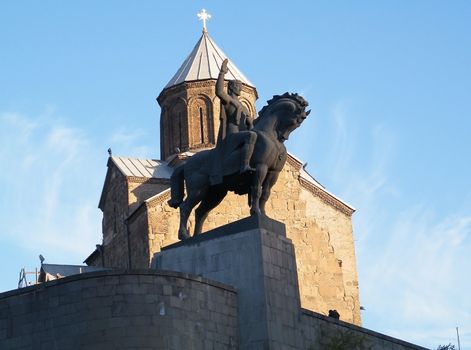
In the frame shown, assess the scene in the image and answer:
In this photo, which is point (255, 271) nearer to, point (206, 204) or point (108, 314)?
point (206, 204)

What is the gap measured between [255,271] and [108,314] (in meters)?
2.99

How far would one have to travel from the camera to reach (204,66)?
42.2m

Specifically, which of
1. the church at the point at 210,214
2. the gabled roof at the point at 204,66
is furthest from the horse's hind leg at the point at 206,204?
the gabled roof at the point at 204,66

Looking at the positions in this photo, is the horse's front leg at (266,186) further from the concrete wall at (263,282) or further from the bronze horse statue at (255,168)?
the concrete wall at (263,282)

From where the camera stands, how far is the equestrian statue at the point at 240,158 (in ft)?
64.3

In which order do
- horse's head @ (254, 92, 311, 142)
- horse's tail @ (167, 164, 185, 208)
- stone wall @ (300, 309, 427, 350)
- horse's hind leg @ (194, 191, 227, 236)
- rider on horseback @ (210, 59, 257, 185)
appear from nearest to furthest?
stone wall @ (300, 309, 427, 350) → rider on horseback @ (210, 59, 257, 185) → horse's head @ (254, 92, 311, 142) → horse's hind leg @ (194, 191, 227, 236) → horse's tail @ (167, 164, 185, 208)

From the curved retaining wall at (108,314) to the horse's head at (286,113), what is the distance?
392cm

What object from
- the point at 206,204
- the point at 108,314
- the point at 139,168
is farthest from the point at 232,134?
the point at 139,168

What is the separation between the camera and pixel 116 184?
40188 mm

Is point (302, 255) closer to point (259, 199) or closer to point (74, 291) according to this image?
point (259, 199)

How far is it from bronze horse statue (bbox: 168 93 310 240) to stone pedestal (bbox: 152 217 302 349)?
55 cm

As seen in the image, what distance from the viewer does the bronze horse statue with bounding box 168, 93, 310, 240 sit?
19.6 metres

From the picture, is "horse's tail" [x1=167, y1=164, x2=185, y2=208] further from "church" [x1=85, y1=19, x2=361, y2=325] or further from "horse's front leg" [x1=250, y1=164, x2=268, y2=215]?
"church" [x1=85, y1=19, x2=361, y2=325]

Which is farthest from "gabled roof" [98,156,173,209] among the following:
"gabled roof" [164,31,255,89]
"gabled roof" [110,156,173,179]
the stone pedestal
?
the stone pedestal
